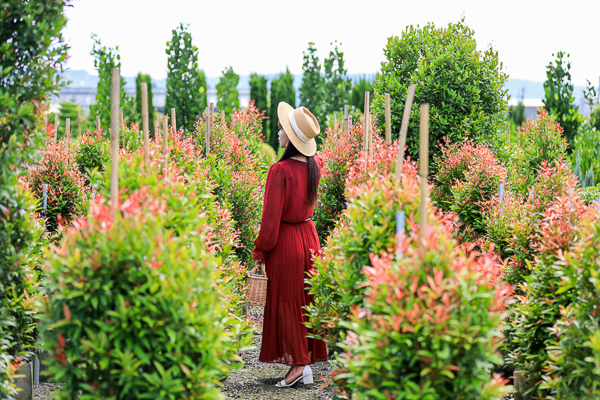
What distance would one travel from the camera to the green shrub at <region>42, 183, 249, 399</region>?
2.34 metres

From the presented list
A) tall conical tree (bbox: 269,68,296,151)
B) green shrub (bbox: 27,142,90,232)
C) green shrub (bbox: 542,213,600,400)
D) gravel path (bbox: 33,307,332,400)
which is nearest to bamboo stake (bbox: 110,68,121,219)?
gravel path (bbox: 33,307,332,400)

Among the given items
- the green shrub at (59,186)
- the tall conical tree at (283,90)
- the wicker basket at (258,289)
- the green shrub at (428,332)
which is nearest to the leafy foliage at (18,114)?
the wicker basket at (258,289)

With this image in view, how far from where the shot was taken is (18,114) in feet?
9.57

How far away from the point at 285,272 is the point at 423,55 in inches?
150

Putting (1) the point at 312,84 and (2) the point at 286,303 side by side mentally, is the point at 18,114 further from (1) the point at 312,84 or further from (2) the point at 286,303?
(1) the point at 312,84

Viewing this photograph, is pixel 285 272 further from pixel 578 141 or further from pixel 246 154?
pixel 578 141

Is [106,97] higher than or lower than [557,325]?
higher

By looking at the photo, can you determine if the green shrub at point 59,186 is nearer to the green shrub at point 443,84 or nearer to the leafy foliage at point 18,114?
the leafy foliage at point 18,114

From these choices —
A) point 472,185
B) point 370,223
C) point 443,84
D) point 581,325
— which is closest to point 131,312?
point 370,223

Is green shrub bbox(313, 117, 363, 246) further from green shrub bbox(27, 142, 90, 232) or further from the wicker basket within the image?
green shrub bbox(27, 142, 90, 232)

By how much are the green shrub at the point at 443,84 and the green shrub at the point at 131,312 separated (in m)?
4.40

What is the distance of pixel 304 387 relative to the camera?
15.2 feet

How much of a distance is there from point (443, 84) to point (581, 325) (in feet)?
13.4

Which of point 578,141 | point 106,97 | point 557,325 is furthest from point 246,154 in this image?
point 106,97
